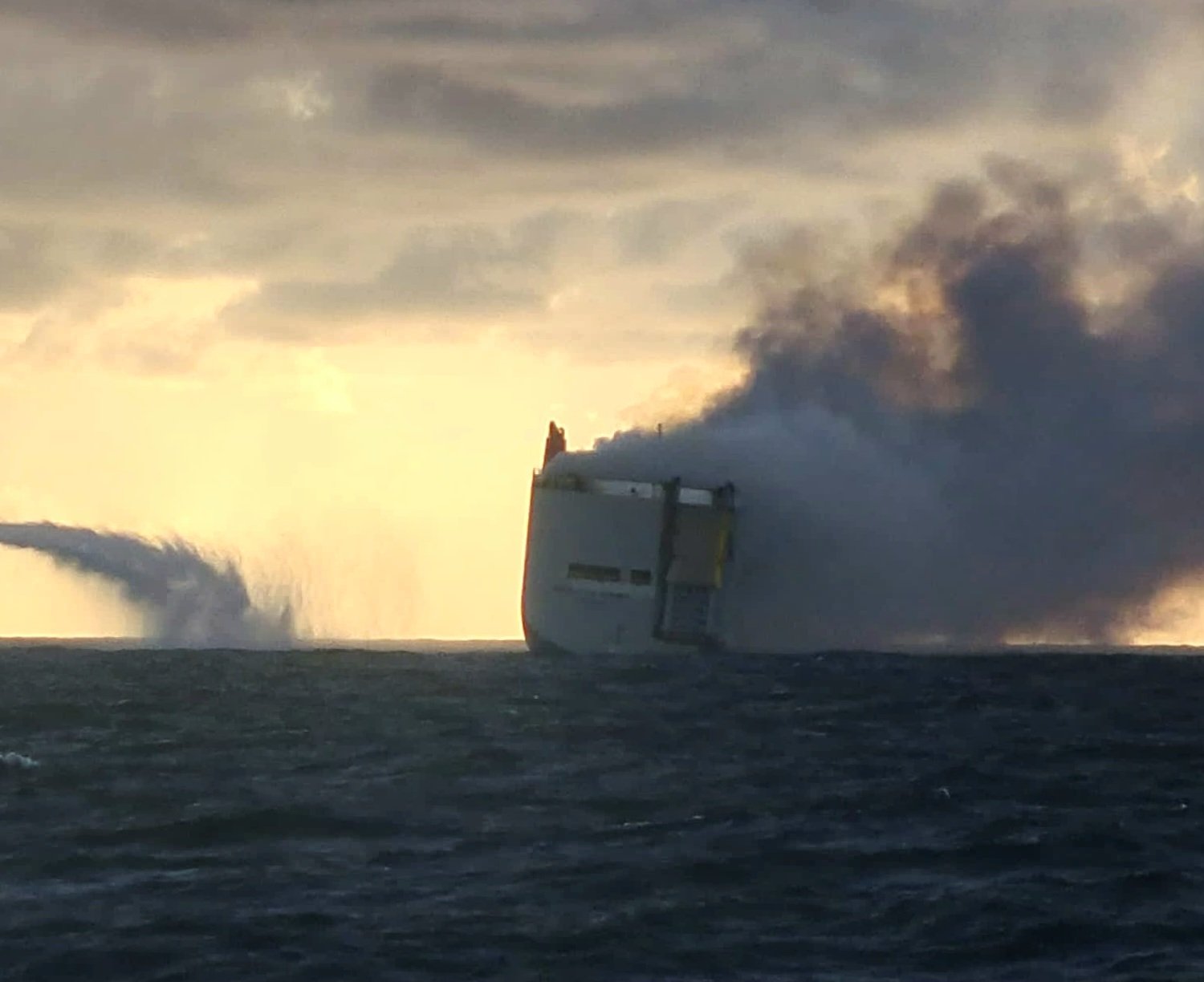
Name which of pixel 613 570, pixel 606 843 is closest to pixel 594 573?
pixel 613 570

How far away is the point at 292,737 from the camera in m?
52.1

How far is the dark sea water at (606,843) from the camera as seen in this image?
2559 centimetres

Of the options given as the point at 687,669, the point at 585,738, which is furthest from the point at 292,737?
the point at 687,669

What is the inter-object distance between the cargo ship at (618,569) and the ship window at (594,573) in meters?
0.04

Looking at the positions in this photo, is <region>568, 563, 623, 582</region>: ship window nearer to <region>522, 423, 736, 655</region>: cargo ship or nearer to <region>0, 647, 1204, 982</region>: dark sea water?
<region>522, 423, 736, 655</region>: cargo ship

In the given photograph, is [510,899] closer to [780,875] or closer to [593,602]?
[780,875]

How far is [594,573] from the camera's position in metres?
107

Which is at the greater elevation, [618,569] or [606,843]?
[618,569]

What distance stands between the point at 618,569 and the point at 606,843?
7331 centimetres

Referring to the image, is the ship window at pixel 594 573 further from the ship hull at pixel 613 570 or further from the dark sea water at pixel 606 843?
the dark sea water at pixel 606 843

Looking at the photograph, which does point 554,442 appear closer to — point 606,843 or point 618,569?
point 618,569

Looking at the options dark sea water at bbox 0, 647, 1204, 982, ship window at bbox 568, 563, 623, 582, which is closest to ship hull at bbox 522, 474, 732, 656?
ship window at bbox 568, 563, 623, 582

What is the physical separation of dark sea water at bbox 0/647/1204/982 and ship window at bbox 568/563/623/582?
44.9 m

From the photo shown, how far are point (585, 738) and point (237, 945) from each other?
2534 centimetres
